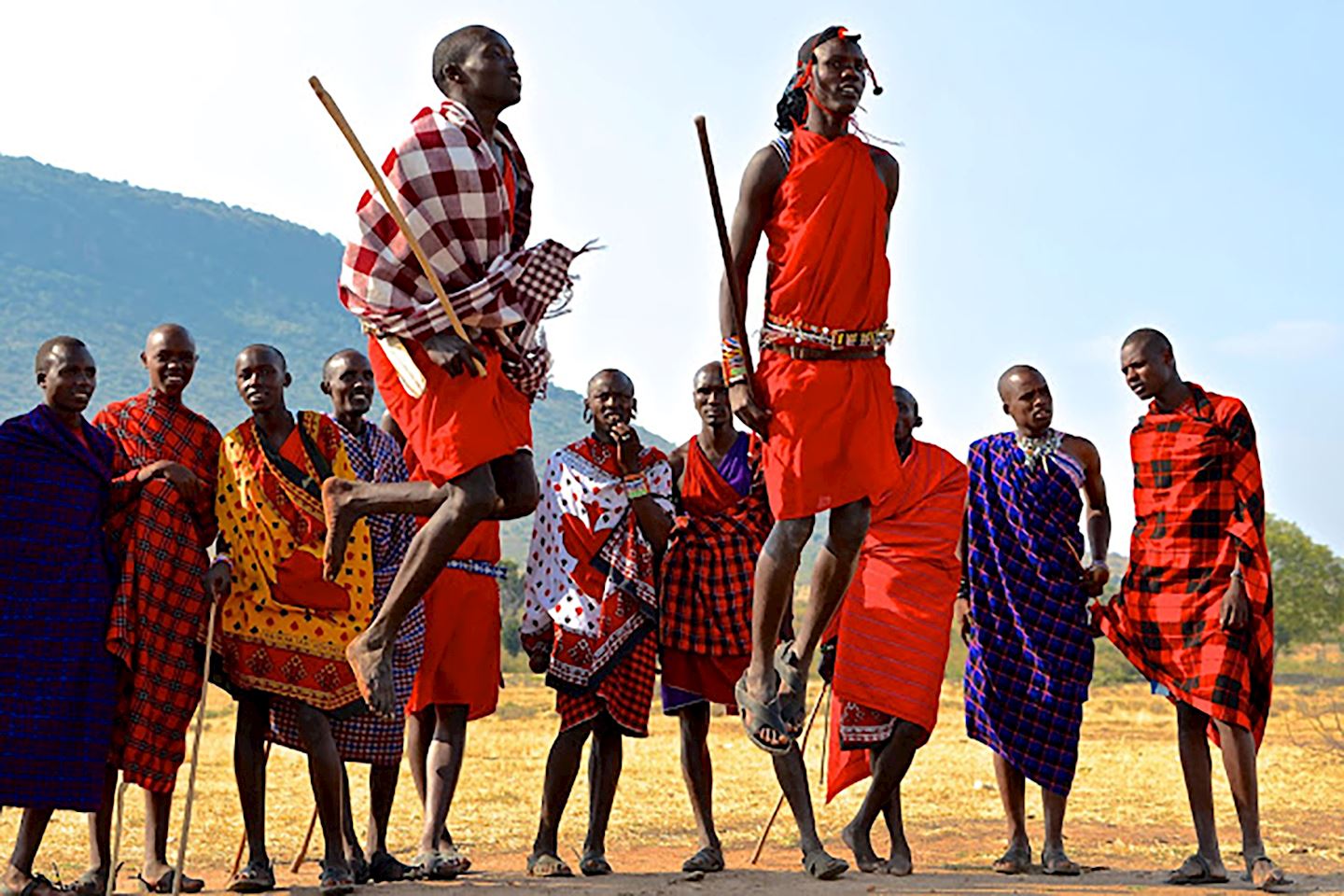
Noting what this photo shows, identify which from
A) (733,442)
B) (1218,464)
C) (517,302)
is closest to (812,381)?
(517,302)

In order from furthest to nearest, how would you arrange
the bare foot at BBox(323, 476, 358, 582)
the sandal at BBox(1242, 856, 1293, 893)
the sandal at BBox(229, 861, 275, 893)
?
the sandal at BBox(1242, 856, 1293, 893), the sandal at BBox(229, 861, 275, 893), the bare foot at BBox(323, 476, 358, 582)

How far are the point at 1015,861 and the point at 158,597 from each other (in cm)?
458

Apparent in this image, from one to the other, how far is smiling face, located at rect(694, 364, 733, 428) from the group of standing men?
0.02m

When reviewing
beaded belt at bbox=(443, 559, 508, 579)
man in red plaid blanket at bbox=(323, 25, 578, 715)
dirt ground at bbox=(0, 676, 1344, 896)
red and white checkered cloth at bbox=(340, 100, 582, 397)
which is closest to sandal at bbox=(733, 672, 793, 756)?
dirt ground at bbox=(0, 676, 1344, 896)

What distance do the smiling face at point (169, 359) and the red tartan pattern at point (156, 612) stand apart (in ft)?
0.57

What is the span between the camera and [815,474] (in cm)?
685

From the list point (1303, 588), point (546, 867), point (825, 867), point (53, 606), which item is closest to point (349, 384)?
point (53, 606)

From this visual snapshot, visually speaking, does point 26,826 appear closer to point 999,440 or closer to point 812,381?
point 812,381

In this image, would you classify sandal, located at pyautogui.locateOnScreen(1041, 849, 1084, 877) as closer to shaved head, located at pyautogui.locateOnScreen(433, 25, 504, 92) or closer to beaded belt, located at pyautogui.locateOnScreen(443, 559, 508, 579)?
beaded belt, located at pyautogui.locateOnScreen(443, 559, 508, 579)

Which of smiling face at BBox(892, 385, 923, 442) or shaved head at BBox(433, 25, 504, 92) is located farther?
smiling face at BBox(892, 385, 923, 442)

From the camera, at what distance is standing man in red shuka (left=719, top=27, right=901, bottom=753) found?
6875 mm

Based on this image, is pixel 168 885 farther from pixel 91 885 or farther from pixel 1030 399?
pixel 1030 399

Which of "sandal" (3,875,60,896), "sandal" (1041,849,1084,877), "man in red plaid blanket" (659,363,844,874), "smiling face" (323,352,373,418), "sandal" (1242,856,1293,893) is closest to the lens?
"sandal" (3,875,60,896)

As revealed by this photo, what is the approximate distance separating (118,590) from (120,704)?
54 cm
